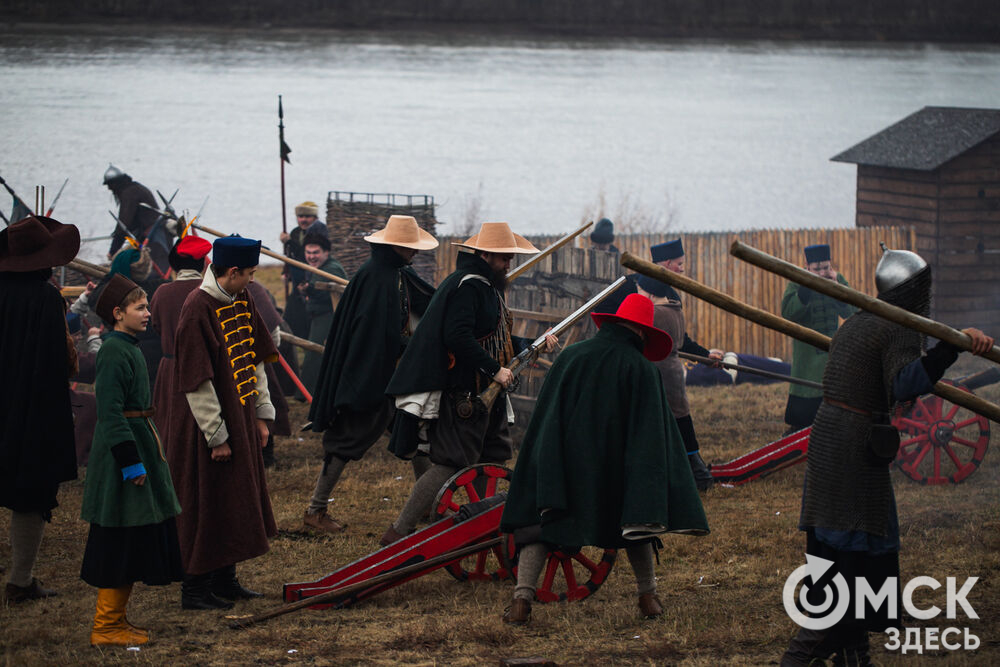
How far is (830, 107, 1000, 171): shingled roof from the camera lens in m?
14.3

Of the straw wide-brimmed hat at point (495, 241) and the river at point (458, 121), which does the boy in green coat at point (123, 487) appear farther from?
the river at point (458, 121)

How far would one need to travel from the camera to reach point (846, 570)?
4.14 m

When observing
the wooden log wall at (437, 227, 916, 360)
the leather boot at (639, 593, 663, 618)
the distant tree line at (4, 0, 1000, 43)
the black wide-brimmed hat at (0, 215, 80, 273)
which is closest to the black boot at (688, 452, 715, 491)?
the leather boot at (639, 593, 663, 618)

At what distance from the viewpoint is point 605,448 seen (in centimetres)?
469

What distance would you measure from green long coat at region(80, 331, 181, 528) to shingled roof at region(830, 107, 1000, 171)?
12.1 meters

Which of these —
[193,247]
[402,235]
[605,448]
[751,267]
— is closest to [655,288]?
[402,235]

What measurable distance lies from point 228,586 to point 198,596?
0.56 feet

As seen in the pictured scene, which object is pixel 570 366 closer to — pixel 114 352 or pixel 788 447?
pixel 114 352

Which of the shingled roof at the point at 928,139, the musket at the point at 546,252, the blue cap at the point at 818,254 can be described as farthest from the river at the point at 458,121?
the musket at the point at 546,252

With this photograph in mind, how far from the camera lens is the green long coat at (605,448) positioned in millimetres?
4629

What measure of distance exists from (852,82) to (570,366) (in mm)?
41263

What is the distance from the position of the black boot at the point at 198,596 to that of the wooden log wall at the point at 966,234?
1180 cm

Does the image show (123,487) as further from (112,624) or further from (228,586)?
(228,586)

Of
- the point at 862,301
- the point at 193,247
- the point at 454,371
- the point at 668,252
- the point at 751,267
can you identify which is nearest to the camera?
the point at 862,301
